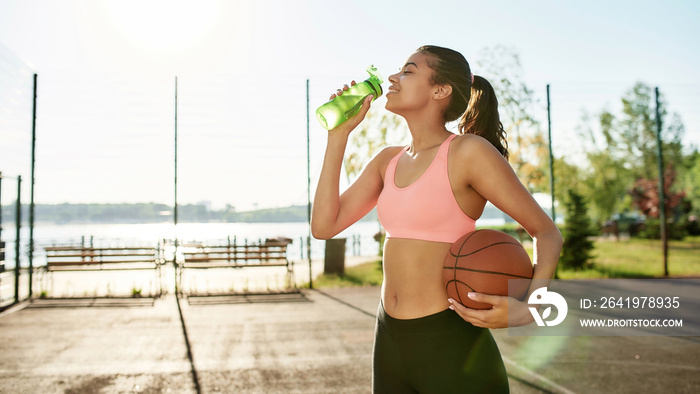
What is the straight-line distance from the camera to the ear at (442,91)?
1.85 m

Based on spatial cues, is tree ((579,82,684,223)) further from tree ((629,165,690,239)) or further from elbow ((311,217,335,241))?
elbow ((311,217,335,241))

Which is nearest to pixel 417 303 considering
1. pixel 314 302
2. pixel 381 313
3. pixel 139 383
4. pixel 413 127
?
pixel 381 313

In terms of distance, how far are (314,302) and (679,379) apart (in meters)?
5.36

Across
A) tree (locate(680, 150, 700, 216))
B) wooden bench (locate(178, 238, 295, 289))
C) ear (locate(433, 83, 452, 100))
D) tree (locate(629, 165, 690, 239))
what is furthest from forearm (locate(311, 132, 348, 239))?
tree (locate(680, 150, 700, 216))

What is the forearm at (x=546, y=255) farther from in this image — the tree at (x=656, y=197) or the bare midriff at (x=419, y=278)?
the tree at (x=656, y=197)

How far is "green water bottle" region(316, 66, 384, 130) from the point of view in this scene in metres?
1.91

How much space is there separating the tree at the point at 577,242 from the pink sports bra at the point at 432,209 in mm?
11777

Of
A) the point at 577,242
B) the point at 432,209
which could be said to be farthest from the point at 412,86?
the point at 577,242

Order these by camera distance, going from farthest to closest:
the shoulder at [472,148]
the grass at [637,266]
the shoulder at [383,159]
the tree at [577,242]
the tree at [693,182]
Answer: the tree at [693,182], the tree at [577,242], the grass at [637,266], the shoulder at [383,159], the shoulder at [472,148]

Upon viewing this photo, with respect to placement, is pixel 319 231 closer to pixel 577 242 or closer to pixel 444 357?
pixel 444 357

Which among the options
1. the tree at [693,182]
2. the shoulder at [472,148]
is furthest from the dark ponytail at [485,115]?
the tree at [693,182]

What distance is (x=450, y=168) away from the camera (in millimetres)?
1692

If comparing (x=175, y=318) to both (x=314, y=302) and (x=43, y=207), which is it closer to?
(x=314, y=302)

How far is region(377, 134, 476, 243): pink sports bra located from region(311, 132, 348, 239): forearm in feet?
0.96
